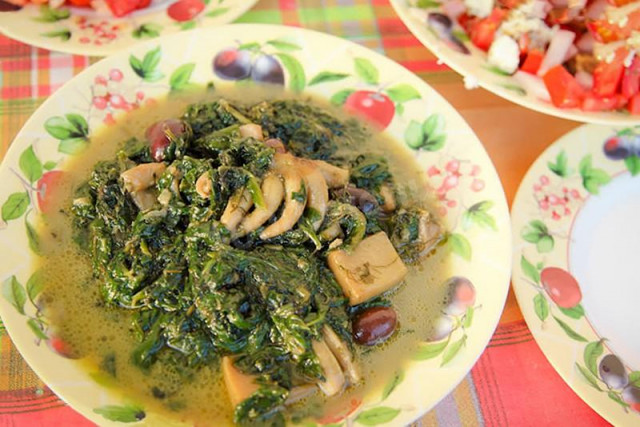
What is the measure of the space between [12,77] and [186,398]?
258 cm

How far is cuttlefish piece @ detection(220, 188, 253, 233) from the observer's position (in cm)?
281

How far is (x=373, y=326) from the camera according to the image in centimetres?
283

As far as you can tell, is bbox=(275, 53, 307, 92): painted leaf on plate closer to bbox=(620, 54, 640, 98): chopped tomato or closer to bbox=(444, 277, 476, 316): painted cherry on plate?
bbox=(444, 277, 476, 316): painted cherry on plate

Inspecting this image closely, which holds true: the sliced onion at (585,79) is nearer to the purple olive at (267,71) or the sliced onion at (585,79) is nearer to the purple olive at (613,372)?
the purple olive at (613,372)

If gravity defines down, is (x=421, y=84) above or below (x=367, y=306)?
above

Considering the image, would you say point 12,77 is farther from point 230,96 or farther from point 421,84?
point 421,84

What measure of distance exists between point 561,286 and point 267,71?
2.16m

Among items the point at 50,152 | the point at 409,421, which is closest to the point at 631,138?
the point at 409,421

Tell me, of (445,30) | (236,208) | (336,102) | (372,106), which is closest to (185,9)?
(336,102)

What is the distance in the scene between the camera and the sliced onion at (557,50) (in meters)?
3.71

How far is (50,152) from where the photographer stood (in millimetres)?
3160

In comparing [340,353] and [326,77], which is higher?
[326,77]

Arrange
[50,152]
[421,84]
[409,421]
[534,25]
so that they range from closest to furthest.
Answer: [409,421] < [50,152] < [421,84] < [534,25]

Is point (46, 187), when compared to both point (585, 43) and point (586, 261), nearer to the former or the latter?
point (586, 261)
